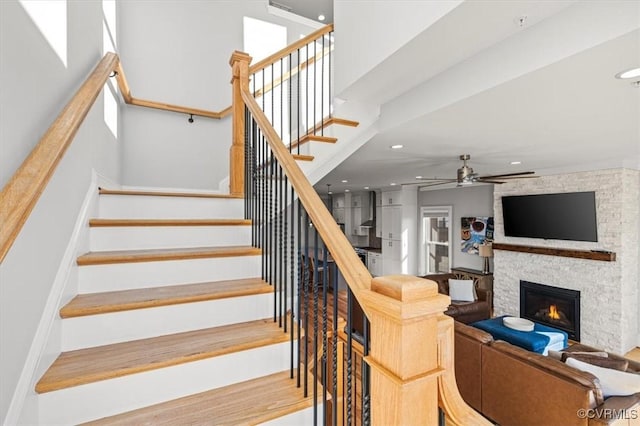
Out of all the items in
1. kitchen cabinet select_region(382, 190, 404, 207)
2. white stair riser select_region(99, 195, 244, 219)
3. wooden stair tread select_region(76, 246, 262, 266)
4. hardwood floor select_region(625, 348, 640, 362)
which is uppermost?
kitchen cabinet select_region(382, 190, 404, 207)

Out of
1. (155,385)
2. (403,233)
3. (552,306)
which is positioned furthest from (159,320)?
(403,233)

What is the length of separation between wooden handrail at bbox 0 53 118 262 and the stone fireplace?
20.1 feet

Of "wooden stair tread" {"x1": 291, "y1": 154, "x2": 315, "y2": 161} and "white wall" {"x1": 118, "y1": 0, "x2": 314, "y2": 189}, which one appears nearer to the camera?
"wooden stair tread" {"x1": 291, "y1": 154, "x2": 315, "y2": 161}

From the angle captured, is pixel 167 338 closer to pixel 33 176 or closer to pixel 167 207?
pixel 33 176

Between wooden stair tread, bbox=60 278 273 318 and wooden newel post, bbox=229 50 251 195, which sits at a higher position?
wooden newel post, bbox=229 50 251 195

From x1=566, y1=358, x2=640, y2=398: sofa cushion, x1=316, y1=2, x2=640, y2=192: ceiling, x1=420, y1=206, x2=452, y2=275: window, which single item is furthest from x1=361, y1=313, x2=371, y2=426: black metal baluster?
x1=420, y1=206, x2=452, y2=275: window

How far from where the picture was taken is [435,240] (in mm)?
7621

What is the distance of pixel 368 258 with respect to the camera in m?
9.09

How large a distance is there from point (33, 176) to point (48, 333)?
Answer: 667 mm

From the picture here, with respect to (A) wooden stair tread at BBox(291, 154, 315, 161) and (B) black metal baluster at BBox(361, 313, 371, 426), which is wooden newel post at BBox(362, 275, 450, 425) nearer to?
(B) black metal baluster at BBox(361, 313, 371, 426)

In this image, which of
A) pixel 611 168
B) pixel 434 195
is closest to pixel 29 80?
pixel 611 168

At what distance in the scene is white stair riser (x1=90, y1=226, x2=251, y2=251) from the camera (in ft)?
6.03

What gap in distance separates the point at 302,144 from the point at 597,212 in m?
4.45

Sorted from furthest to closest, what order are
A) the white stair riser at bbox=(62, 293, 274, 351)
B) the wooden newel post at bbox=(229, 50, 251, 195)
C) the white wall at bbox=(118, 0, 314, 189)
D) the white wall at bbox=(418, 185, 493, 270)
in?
the white wall at bbox=(418, 185, 493, 270) < the white wall at bbox=(118, 0, 314, 189) < the wooden newel post at bbox=(229, 50, 251, 195) < the white stair riser at bbox=(62, 293, 274, 351)
